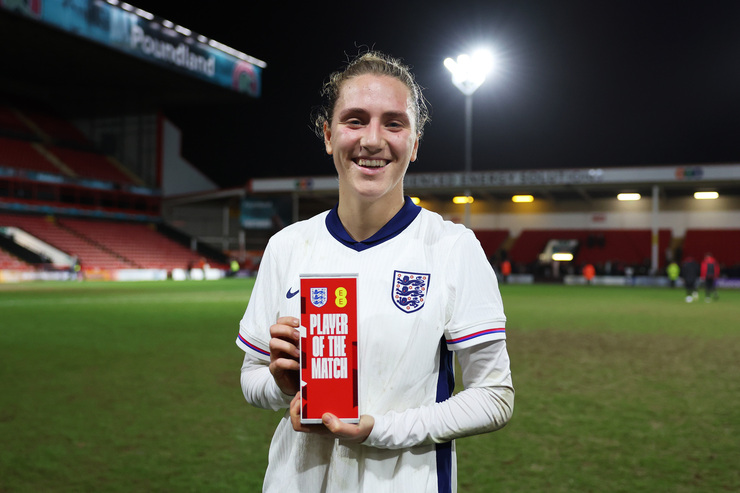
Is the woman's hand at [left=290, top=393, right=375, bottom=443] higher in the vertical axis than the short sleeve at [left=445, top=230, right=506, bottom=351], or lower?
lower

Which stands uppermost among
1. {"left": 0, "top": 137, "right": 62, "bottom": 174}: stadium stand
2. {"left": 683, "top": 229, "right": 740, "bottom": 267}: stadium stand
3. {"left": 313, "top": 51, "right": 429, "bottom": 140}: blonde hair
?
{"left": 0, "top": 137, "right": 62, "bottom": 174}: stadium stand

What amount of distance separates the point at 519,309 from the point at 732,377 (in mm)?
10538

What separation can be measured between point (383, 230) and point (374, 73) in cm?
47

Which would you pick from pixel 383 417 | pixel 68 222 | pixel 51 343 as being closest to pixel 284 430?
pixel 383 417

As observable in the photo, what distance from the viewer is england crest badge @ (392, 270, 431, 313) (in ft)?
6.22

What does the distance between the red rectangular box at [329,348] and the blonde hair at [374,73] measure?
675 mm

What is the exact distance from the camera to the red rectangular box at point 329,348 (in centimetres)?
166

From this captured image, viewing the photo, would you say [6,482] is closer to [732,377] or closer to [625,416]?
[625,416]

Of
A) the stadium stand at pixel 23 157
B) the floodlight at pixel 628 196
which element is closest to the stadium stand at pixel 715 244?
the floodlight at pixel 628 196

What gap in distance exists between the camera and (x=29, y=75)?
46.8 metres

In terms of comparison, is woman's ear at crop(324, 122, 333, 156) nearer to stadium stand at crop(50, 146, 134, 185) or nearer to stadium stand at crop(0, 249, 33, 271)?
stadium stand at crop(0, 249, 33, 271)

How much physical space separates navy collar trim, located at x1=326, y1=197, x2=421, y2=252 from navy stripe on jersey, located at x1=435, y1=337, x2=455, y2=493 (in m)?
0.36

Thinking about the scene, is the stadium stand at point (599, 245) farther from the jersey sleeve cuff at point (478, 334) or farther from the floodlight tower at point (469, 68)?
the jersey sleeve cuff at point (478, 334)

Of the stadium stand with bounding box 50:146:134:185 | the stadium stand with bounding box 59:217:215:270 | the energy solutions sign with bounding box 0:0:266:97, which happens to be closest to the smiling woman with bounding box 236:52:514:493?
the energy solutions sign with bounding box 0:0:266:97
